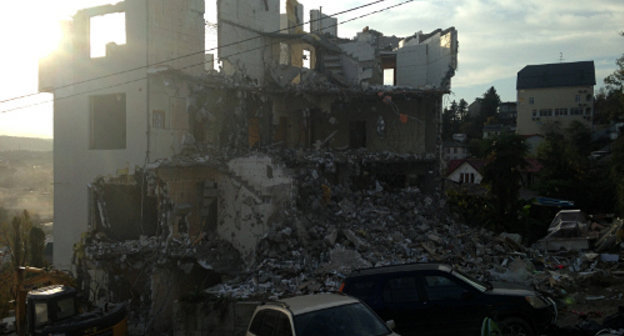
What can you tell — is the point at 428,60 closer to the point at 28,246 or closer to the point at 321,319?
the point at 321,319

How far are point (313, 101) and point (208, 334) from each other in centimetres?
1236

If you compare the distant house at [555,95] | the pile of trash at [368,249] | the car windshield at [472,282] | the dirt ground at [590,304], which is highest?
the distant house at [555,95]

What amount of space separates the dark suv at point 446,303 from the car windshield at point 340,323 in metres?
1.24

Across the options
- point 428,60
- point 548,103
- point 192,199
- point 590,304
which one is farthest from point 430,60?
point 548,103

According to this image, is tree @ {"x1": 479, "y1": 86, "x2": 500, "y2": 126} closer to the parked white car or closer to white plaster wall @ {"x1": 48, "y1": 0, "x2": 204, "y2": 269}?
white plaster wall @ {"x1": 48, "y1": 0, "x2": 204, "y2": 269}

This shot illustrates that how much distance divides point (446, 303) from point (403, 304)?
0.62 meters

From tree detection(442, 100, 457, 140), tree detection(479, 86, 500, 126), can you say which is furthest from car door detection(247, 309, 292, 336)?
tree detection(479, 86, 500, 126)

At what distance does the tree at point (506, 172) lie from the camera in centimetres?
1802

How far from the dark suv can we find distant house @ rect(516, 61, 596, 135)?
175ft

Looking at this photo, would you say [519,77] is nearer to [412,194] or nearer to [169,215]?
[412,194]

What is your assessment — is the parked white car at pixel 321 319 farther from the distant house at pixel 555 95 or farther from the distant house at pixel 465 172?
the distant house at pixel 555 95

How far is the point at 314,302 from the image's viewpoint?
19.6 feet

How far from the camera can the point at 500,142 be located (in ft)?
59.7

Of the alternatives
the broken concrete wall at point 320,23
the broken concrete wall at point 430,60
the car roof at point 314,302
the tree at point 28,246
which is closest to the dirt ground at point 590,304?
the car roof at point 314,302
